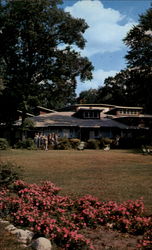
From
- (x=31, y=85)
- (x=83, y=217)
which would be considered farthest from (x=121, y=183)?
(x=31, y=85)

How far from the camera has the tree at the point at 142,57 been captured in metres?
40.5

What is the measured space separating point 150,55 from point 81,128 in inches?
627

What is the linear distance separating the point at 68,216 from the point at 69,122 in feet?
128

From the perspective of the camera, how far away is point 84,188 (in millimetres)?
12609

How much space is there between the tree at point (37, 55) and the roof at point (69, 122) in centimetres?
380

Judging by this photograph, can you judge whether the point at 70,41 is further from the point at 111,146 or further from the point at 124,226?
the point at 124,226

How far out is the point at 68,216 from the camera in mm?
8391

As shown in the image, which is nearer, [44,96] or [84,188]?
[84,188]

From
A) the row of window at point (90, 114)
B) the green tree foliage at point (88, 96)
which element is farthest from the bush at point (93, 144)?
the green tree foliage at point (88, 96)

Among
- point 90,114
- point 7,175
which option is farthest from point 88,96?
point 7,175

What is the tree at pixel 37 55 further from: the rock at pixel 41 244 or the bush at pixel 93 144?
the rock at pixel 41 244

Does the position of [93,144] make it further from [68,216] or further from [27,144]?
[68,216]

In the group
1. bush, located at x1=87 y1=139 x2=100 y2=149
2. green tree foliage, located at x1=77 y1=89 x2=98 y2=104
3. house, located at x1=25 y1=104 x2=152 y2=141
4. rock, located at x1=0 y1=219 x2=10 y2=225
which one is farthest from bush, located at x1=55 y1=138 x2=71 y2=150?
green tree foliage, located at x1=77 y1=89 x2=98 y2=104

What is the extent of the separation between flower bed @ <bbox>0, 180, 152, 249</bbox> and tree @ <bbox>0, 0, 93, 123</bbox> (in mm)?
31286
